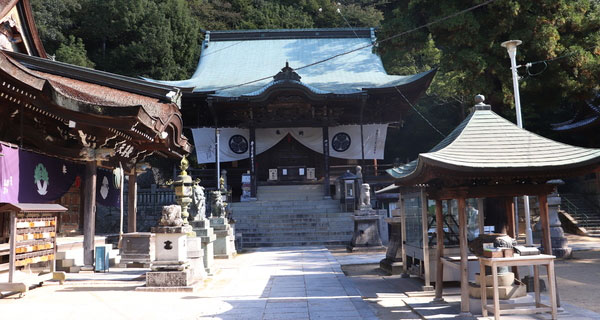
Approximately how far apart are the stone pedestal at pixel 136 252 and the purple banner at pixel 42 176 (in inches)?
91.5

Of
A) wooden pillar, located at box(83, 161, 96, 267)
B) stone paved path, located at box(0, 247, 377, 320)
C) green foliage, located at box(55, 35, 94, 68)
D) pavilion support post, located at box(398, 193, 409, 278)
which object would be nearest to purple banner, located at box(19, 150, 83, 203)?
wooden pillar, located at box(83, 161, 96, 267)

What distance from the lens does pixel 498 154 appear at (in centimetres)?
586

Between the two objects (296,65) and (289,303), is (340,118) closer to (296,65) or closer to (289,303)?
(296,65)

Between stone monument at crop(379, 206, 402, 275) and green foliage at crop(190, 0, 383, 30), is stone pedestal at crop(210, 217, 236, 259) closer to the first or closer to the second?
stone monument at crop(379, 206, 402, 275)

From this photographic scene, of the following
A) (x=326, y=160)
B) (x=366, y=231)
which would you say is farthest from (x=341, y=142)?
(x=366, y=231)

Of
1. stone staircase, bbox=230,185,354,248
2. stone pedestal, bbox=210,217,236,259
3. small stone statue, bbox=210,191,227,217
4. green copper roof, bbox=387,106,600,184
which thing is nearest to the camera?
green copper roof, bbox=387,106,600,184

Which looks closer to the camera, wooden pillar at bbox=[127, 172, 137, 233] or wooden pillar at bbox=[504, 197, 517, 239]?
wooden pillar at bbox=[504, 197, 517, 239]

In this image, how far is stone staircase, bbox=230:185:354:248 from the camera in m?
17.4

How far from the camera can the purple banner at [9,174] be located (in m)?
7.50

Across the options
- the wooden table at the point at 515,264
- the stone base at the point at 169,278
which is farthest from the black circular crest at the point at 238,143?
the wooden table at the point at 515,264

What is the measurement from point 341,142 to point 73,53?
18167 mm

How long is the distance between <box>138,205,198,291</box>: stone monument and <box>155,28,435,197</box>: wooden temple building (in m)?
13.2

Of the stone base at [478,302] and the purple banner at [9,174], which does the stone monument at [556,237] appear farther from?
the purple banner at [9,174]

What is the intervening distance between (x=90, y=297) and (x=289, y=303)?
11.0 ft
